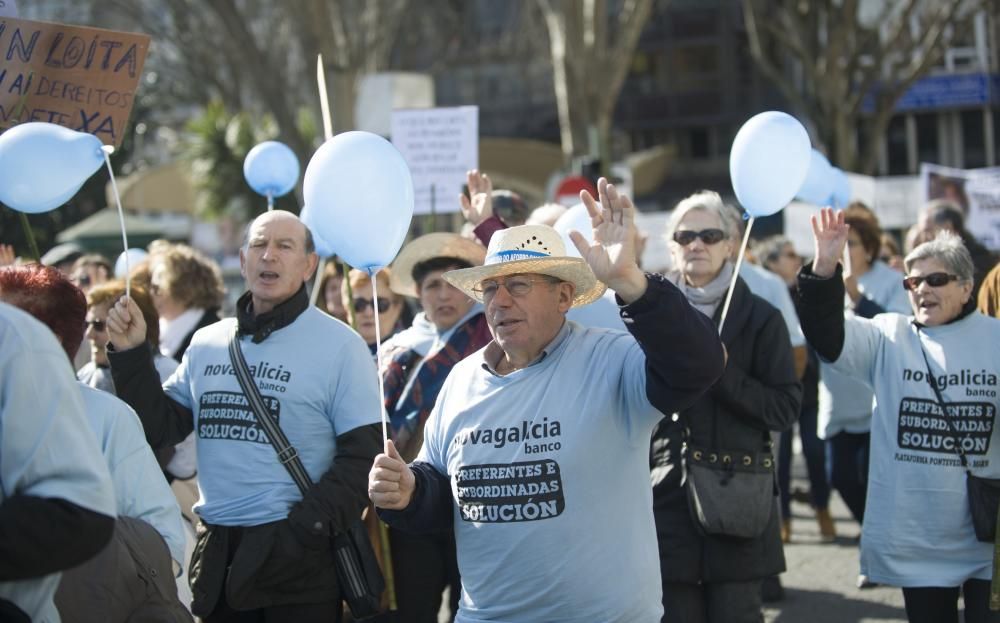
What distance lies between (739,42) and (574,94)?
1110 inches

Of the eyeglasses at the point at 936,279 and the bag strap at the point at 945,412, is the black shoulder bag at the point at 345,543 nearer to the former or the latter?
the bag strap at the point at 945,412

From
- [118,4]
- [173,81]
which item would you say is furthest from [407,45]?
[118,4]

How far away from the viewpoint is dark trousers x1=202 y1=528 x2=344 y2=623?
4398 millimetres

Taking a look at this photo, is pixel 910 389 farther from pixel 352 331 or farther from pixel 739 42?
pixel 739 42

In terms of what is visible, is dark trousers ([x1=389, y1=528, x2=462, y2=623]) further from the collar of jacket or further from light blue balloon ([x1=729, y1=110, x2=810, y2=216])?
light blue balloon ([x1=729, y1=110, x2=810, y2=216])

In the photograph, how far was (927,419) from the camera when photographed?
15.9 ft

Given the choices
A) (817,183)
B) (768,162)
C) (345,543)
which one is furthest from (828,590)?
(345,543)

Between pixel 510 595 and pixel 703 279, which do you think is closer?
pixel 510 595

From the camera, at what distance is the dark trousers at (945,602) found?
4703mm

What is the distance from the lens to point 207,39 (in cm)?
2325

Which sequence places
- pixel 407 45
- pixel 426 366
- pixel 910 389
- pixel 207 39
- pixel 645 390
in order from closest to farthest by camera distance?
pixel 645 390 → pixel 910 389 → pixel 426 366 → pixel 207 39 → pixel 407 45

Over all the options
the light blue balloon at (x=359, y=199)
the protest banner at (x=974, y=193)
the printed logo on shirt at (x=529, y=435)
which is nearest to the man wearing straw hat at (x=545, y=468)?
the printed logo on shirt at (x=529, y=435)

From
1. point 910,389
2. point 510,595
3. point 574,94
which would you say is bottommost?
point 510,595

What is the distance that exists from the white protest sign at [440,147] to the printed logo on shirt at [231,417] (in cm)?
389
